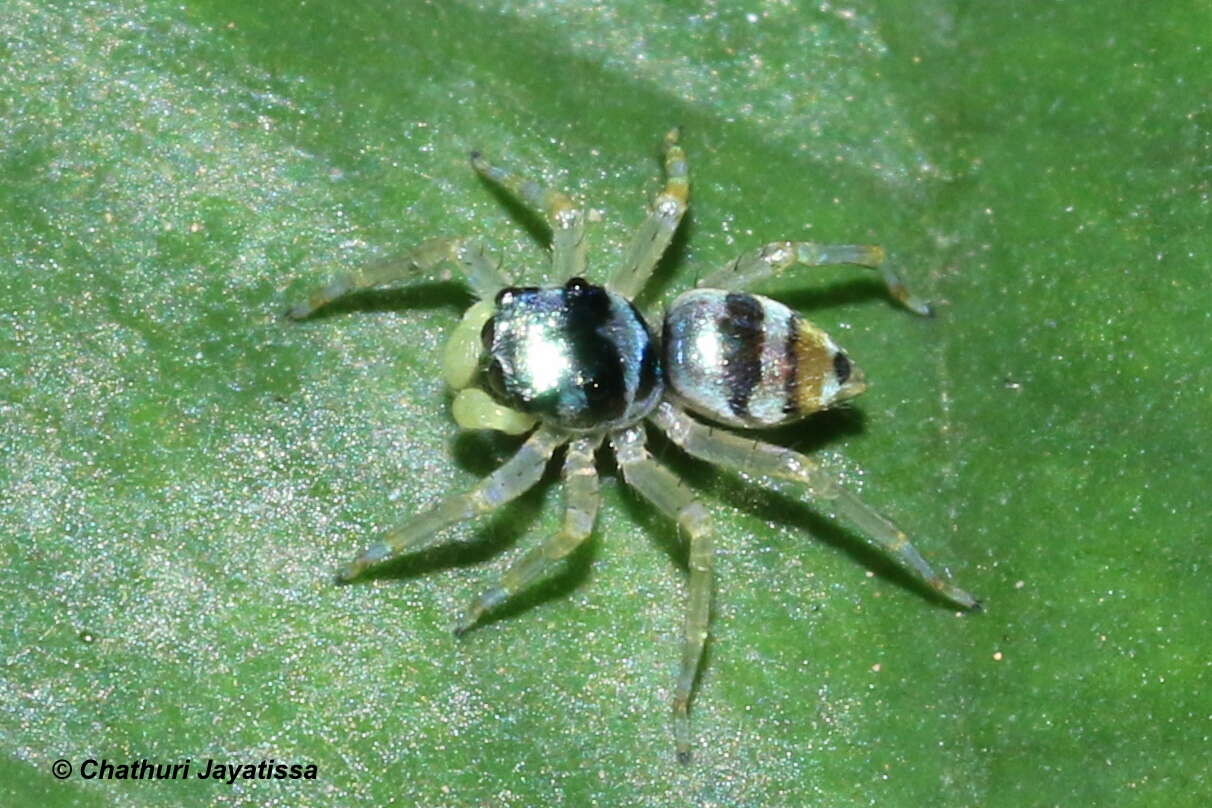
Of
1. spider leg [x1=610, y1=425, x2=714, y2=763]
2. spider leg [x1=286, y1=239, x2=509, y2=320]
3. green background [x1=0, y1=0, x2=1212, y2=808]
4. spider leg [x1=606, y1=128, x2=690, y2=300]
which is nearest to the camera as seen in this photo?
green background [x1=0, y1=0, x2=1212, y2=808]

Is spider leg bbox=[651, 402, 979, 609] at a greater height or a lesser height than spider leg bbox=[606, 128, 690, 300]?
lesser

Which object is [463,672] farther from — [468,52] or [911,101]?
[911,101]

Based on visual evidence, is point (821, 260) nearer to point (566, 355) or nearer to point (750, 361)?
point (750, 361)

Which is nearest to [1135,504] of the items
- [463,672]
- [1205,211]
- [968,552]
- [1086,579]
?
[1086,579]

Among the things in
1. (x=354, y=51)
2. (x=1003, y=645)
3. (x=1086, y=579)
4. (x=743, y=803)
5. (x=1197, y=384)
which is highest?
(x=354, y=51)

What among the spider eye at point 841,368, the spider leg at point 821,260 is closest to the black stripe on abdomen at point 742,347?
the spider leg at point 821,260

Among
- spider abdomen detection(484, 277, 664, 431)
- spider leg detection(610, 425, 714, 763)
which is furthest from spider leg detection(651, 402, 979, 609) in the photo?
spider abdomen detection(484, 277, 664, 431)

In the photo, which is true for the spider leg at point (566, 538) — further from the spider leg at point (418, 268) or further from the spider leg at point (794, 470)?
the spider leg at point (418, 268)

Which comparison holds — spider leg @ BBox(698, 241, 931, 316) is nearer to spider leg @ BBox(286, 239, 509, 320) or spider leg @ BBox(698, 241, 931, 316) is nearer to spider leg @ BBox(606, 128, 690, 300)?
spider leg @ BBox(606, 128, 690, 300)
